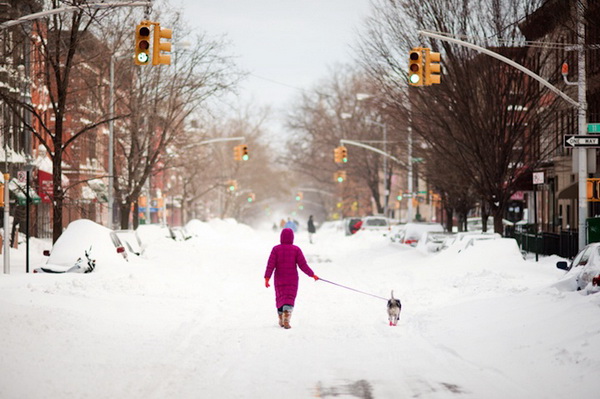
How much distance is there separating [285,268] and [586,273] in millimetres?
5067

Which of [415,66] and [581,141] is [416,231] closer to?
[581,141]

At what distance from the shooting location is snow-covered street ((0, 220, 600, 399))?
938cm

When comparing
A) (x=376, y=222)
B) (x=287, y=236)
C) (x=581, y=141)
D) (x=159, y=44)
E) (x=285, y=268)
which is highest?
(x=159, y=44)

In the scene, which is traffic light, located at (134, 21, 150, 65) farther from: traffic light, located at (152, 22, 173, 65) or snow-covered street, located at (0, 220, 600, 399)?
snow-covered street, located at (0, 220, 600, 399)

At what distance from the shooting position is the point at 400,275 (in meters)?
26.9

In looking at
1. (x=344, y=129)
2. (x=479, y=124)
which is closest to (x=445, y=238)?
(x=479, y=124)

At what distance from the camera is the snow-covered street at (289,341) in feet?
30.8

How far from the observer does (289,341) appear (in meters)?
13.0

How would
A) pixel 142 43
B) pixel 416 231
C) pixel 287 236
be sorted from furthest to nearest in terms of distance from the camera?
pixel 416 231 → pixel 142 43 → pixel 287 236

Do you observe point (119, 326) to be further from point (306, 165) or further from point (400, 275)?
point (306, 165)

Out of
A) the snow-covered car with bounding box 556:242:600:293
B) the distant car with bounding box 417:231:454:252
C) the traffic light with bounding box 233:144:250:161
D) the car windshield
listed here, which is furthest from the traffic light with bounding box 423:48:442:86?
the car windshield

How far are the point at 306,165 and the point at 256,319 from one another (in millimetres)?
65799

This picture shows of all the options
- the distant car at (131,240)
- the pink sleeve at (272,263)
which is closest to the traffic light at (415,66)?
the pink sleeve at (272,263)

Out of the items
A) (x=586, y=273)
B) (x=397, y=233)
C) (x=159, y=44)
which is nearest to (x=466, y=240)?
(x=586, y=273)
